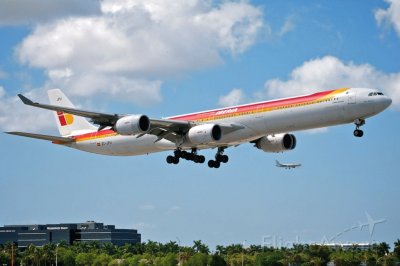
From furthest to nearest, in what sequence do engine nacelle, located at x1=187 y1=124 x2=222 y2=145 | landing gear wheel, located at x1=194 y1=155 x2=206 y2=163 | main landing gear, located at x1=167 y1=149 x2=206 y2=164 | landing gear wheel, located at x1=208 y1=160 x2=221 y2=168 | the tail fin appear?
the tail fin → landing gear wheel, located at x1=208 y1=160 x2=221 y2=168 → landing gear wheel, located at x1=194 y1=155 x2=206 y2=163 → main landing gear, located at x1=167 y1=149 x2=206 y2=164 → engine nacelle, located at x1=187 y1=124 x2=222 y2=145

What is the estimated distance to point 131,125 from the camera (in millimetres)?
75812

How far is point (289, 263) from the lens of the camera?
154m

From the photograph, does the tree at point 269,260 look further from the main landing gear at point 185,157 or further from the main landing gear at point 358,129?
the main landing gear at point 358,129

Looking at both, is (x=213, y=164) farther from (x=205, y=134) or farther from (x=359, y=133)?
(x=359, y=133)

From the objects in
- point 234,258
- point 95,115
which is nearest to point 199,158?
point 95,115

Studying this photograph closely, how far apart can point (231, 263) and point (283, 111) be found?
94325 mm

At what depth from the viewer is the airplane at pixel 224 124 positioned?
236 feet

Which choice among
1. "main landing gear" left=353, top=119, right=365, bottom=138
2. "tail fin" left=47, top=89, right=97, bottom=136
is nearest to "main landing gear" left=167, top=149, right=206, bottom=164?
"tail fin" left=47, top=89, right=97, bottom=136

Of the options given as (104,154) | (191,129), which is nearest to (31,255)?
(104,154)

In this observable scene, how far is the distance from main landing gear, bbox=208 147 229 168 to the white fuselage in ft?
15.0

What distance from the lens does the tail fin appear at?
96.0m

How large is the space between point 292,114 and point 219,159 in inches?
606

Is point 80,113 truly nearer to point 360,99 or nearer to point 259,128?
point 259,128

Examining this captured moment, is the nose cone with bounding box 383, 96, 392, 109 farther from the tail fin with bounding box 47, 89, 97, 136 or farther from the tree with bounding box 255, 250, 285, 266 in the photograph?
the tree with bounding box 255, 250, 285, 266
